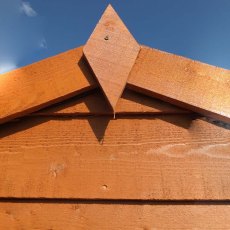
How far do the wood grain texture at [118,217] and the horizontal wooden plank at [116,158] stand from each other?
3 cm

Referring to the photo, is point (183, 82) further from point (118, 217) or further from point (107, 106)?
point (118, 217)

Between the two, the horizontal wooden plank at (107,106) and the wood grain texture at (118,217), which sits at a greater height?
the horizontal wooden plank at (107,106)

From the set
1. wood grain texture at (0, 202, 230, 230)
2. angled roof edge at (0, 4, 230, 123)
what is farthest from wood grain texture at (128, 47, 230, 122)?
wood grain texture at (0, 202, 230, 230)

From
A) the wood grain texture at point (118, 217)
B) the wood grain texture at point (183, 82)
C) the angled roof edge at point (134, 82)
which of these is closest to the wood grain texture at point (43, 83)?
the angled roof edge at point (134, 82)

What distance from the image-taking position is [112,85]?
4.08 feet

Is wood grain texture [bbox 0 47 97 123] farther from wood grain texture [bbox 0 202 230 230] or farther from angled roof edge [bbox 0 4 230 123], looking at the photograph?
wood grain texture [bbox 0 202 230 230]

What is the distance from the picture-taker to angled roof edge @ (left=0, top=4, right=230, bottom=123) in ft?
4.06

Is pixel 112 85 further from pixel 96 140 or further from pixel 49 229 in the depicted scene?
pixel 49 229

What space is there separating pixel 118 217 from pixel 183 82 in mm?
538

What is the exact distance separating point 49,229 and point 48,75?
1.82ft

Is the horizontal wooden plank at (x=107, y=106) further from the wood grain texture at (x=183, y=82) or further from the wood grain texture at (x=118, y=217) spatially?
the wood grain texture at (x=118, y=217)

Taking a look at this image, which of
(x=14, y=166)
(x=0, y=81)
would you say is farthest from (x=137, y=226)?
(x=0, y=81)

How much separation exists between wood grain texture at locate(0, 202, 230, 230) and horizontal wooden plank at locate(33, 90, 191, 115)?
1.11 feet

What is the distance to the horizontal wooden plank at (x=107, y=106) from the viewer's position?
4.14 ft
